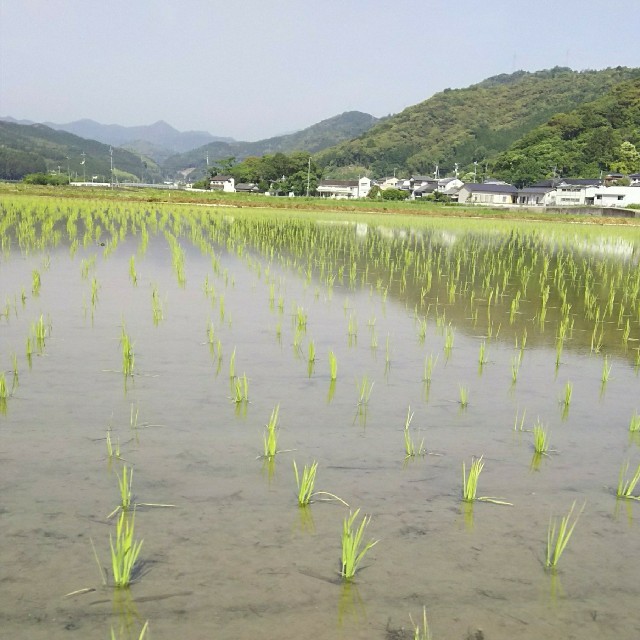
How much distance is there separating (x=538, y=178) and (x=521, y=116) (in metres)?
55.0

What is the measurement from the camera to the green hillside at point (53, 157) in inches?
4067

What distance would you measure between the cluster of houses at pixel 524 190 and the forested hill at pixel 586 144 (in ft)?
12.2

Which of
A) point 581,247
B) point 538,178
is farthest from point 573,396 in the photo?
point 538,178

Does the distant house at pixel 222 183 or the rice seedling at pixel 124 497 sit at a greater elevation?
the distant house at pixel 222 183

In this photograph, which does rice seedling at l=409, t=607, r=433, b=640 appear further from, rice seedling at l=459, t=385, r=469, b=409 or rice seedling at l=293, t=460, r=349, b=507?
rice seedling at l=459, t=385, r=469, b=409

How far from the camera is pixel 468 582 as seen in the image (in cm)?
194

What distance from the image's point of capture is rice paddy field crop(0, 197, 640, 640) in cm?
180

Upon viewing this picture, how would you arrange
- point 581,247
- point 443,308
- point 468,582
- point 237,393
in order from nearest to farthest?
point 468,582
point 237,393
point 443,308
point 581,247

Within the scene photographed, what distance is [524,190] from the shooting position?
6644 centimetres

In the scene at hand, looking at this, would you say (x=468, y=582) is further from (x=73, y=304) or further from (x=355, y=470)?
(x=73, y=304)

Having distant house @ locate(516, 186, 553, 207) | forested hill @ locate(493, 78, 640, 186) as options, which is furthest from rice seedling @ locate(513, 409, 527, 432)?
forested hill @ locate(493, 78, 640, 186)

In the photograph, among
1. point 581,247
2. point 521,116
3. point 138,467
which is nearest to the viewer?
point 138,467

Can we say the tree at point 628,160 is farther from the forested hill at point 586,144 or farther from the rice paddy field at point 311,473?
the rice paddy field at point 311,473

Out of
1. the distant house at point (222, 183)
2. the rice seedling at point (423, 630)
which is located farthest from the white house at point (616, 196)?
the rice seedling at point (423, 630)
